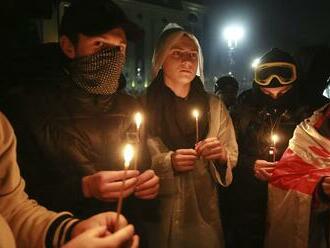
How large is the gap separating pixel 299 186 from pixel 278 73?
78.7 inches

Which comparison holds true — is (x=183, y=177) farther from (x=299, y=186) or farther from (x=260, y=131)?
(x=260, y=131)

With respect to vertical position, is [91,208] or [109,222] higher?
[109,222]

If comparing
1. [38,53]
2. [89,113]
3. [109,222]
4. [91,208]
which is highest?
[38,53]

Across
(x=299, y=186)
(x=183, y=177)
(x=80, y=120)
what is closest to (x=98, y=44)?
(x=80, y=120)

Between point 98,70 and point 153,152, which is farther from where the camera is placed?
point 153,152

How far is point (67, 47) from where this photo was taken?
3.49 meters

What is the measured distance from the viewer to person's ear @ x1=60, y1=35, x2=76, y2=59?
3.46 m

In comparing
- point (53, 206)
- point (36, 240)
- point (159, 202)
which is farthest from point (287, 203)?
point (36, 240)

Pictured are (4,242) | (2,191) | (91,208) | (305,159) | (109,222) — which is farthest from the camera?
(305,159)

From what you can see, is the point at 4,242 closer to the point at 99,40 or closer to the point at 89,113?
the point at 89,113

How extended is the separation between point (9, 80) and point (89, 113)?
1049 millimetres

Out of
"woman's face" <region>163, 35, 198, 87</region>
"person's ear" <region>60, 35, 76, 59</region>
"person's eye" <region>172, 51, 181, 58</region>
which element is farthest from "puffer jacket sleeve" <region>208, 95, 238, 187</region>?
"person's ear" <region>60, 35, 76, 59</region>

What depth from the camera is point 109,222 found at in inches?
83.4

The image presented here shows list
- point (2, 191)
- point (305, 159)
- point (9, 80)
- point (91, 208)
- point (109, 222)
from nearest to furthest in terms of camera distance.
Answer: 1. point (109, 222)
2. point (2, 191)
3. point (91, 208)
4. point (9, 80)
5. point (305, 159)
